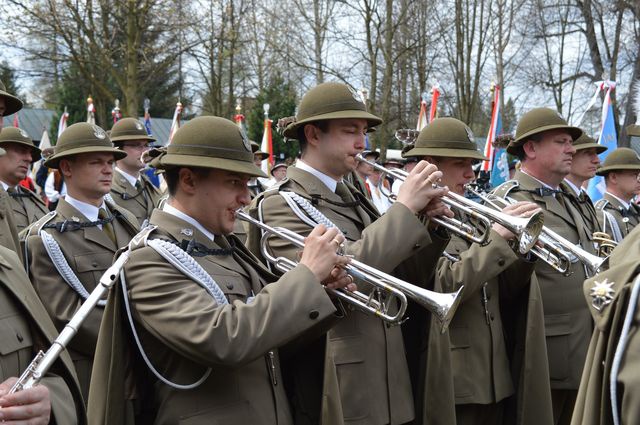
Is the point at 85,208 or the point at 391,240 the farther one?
the point at 85,208

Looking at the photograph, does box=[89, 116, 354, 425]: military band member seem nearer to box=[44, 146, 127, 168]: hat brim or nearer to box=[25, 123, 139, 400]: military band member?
box=[25, 123, 139, 400]: military band member

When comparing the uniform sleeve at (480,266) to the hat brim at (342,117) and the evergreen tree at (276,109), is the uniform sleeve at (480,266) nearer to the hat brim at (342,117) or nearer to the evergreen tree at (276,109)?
the hat brim at (342,117)

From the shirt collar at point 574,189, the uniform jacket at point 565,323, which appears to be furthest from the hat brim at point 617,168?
the uniform jacket at point 565,323

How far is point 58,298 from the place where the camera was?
496 cm

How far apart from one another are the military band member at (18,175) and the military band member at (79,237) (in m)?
2.34

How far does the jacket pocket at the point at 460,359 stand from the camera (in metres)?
4.93

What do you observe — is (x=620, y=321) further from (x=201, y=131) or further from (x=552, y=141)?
(x=552, y=141)

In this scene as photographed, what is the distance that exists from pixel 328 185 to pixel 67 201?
7.22 ft

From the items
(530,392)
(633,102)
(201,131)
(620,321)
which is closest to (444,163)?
(530,392)

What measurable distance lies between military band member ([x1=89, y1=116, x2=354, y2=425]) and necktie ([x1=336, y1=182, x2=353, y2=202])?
128cm

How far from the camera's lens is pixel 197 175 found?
131 inches

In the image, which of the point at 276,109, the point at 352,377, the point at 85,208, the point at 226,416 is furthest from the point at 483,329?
the point at 276,109

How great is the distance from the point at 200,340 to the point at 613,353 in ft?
4.79

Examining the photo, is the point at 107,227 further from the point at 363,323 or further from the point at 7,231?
the point at 363,323
